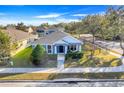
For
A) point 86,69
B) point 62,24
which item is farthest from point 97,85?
point 62,24

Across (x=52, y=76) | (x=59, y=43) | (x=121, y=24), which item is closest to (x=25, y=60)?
(x=52, y=76)

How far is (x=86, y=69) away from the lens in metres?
A: 8.47

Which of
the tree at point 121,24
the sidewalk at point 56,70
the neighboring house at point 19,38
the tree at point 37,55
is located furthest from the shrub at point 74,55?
the tree at point 121,24

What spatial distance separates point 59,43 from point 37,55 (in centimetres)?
63

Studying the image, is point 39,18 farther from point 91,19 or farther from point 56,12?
point 91,19

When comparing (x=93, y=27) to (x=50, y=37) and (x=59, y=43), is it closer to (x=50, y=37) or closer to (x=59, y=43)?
(x=59, y=43)

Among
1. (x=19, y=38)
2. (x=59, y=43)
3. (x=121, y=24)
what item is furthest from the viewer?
(x=59, y=43)

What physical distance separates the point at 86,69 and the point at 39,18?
5.59ft

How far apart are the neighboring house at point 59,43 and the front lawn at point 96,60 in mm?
228

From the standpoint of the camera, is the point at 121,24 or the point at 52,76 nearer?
the point at 121,24

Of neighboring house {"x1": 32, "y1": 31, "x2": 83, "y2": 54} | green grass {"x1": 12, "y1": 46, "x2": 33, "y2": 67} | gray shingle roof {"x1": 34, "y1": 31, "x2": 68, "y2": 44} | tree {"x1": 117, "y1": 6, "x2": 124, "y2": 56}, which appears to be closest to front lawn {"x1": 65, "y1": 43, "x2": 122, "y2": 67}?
neighboring house {"x1": 32, "y1": 31, "x2": 83, "y2": 54}

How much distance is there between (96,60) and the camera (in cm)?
853

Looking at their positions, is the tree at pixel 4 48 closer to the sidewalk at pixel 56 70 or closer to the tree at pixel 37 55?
the sidewalk at pixel 56 70
